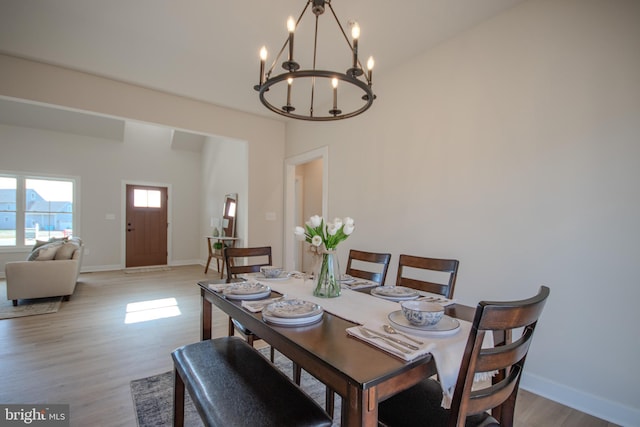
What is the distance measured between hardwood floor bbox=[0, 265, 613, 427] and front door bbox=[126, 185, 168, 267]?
102 inches

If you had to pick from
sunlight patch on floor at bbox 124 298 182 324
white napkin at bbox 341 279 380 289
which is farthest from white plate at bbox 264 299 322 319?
sunlight patch on floor at bbox 124 298 182 324

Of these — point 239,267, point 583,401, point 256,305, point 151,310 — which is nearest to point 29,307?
point 151,310

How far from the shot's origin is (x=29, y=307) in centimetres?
375

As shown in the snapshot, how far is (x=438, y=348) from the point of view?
99 cm

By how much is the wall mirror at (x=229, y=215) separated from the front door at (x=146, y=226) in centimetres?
208

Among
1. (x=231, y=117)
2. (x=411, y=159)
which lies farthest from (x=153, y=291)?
(x=411, y=159)

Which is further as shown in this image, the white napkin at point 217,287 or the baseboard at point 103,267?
the baseboard at point 103,267

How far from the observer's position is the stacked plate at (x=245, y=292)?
4.99 feet

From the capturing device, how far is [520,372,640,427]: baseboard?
5.45ft

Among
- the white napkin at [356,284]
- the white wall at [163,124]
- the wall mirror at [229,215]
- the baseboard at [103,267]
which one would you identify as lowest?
the baseboard at [103,267]

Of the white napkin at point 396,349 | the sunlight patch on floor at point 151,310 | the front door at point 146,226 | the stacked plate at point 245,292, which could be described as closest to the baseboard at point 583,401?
the white napkin at point 396,349

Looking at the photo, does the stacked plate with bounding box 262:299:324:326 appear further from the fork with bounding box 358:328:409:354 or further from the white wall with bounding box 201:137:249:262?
the white wall with bounding box 201:137:249:262

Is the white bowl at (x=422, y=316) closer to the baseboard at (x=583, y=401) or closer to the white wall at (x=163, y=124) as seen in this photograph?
the baseboard at (x=583, y=401)

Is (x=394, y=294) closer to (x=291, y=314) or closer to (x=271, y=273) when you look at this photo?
(x=291, y=314)
